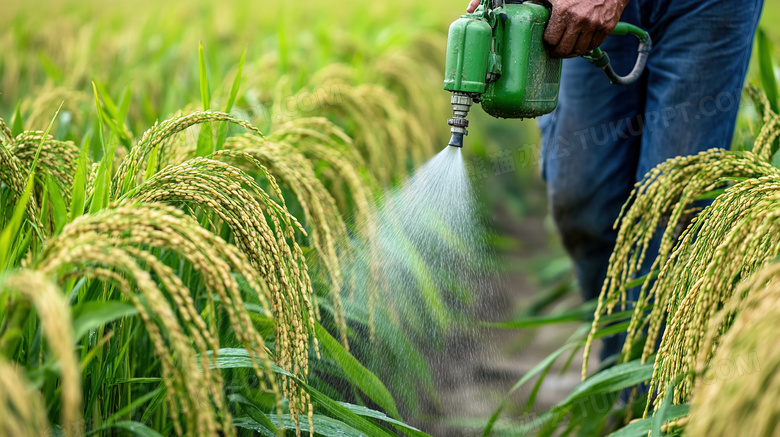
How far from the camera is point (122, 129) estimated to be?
1.78 m

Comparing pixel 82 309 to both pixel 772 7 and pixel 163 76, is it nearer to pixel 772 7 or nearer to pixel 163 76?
pixel 163 76

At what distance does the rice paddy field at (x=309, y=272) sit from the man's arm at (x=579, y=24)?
1.16 ft

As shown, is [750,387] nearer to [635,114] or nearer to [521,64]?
[521,64]

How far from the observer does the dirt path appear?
229 centimetres

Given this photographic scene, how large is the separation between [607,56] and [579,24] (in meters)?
0.26

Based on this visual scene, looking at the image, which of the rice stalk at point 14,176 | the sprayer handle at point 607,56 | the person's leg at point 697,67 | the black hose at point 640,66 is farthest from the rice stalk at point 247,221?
the person's leg at point 697,67

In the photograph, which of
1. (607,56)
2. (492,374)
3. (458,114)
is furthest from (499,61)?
(492,374)

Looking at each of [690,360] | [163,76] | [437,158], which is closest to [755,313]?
[690,360]

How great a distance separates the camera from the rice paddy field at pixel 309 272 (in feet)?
3.00

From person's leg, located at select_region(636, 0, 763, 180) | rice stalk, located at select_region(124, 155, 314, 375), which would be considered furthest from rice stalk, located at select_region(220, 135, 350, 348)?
person's leg, located at select_region(636, 0, 763, 180)

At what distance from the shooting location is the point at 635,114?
2.28 meters

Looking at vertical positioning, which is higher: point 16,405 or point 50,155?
point 50,155

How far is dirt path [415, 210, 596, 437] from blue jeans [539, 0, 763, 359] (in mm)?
482

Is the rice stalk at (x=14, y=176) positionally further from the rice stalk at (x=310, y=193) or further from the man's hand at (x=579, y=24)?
the man's hand at (x=579, y=24)
